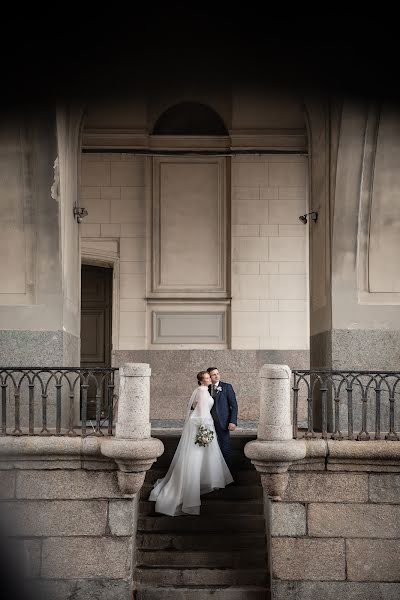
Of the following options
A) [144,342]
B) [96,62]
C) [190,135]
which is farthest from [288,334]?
[96,62]

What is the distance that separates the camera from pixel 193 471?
8625 millimetres

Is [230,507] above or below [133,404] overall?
below

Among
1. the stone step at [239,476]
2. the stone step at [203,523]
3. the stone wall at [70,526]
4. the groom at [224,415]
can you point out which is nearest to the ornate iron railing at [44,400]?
the stone wall at [70,526]

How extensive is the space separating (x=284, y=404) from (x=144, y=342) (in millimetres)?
5766

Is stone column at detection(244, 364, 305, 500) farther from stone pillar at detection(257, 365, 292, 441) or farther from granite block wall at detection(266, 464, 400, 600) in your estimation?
granite block wall at detection(266, 464, 400, 600)

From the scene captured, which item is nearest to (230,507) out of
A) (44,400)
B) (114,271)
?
(44,400)

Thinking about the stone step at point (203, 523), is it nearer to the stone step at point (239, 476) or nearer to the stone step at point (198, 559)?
the stone step at point (198, 559)

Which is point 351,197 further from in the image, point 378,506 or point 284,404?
point 378,506

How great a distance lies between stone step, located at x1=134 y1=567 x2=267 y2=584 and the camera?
8.08m

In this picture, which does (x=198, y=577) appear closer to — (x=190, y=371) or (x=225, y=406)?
(x=225, y=406)

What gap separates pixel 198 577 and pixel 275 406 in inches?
76.9

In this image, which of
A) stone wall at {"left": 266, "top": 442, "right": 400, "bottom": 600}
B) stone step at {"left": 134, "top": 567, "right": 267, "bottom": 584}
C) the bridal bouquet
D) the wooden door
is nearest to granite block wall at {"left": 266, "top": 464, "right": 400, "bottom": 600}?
stone wall at {"left": 266, "top": 442, "right": 400, "bottom": 600}

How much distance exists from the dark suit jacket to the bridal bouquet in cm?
31

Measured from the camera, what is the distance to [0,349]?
29.7ft
